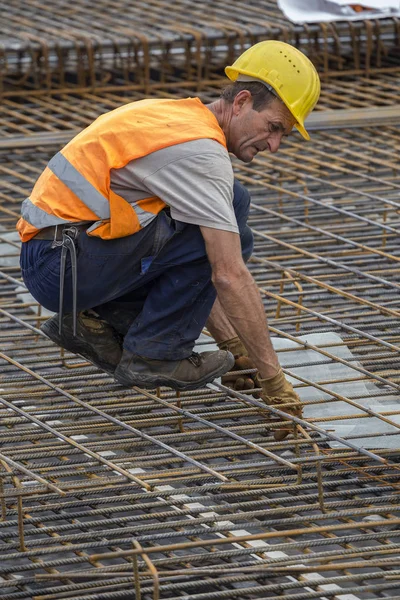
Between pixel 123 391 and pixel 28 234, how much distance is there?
1.71ft

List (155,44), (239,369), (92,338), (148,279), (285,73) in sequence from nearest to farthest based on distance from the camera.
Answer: (285,73), (148,279), (92,338), (239,369), (155,44)

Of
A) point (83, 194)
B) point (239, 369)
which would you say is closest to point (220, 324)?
point (239, 369)

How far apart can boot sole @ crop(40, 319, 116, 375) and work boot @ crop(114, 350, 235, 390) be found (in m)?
0.12

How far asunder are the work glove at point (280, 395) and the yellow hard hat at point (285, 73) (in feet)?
2.09

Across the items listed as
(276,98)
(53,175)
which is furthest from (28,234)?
(276,98)

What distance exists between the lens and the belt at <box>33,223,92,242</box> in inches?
Result: 115

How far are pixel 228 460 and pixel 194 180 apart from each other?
713 millimetres

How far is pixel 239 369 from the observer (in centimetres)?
321

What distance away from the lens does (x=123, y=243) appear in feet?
9.47

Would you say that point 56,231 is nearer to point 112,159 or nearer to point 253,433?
point 112,159

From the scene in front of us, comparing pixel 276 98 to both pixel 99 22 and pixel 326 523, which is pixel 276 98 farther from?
pixel 99 22

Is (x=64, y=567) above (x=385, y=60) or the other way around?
the other way around

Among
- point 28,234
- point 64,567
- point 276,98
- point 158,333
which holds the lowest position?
point 64,567

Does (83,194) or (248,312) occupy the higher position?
(83,194)
